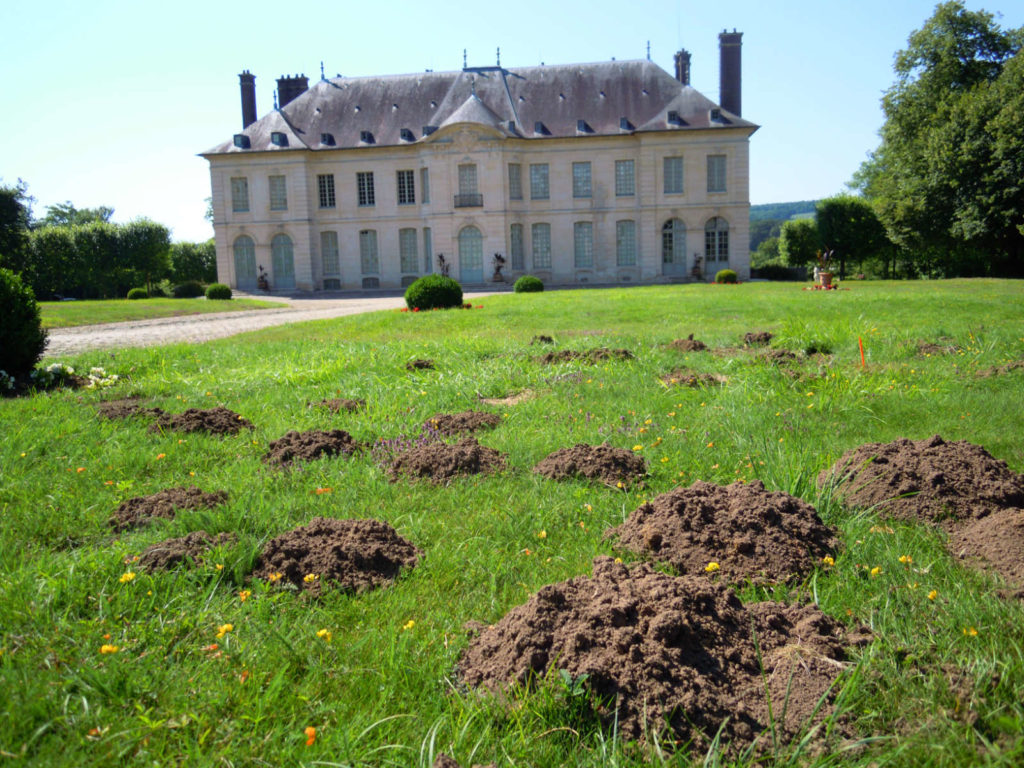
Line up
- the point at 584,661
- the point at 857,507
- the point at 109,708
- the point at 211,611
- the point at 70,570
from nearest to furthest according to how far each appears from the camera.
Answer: the point at 109,708, the point at 584,661, the point at 211,611, the point at 70,570, the point at 857,507

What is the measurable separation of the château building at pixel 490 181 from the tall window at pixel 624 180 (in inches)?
2.2

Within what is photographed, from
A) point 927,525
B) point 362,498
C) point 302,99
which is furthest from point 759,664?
point 302,99

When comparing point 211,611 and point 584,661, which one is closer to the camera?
point 584,661

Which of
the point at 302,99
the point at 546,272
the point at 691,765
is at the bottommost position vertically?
the point at 691,765

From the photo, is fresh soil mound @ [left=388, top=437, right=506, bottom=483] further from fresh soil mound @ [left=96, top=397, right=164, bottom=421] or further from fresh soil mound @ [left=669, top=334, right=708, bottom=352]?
fresh soil mound @ [left=669, top=334, right=708, bottom=352]

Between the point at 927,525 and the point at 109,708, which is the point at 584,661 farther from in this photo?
the point at 927,525

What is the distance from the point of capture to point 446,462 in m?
4.25

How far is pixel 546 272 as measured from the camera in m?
39.5

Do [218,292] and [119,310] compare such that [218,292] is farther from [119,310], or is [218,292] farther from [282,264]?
[119,310]

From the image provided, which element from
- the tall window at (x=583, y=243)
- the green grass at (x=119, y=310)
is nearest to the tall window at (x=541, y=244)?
the tall window at (x=583, y=243)

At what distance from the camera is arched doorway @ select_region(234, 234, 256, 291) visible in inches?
1570

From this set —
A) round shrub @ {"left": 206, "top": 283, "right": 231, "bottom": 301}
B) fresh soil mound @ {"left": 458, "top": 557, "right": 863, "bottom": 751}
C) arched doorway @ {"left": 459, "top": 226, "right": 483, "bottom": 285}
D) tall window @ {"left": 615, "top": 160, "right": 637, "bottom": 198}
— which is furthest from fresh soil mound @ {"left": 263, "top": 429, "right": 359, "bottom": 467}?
tall window @ {"left": 615, "top": 160, "right": 637, "bottom": 198}

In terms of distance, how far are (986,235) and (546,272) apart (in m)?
19.8

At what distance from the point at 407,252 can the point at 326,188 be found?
5482 mm
